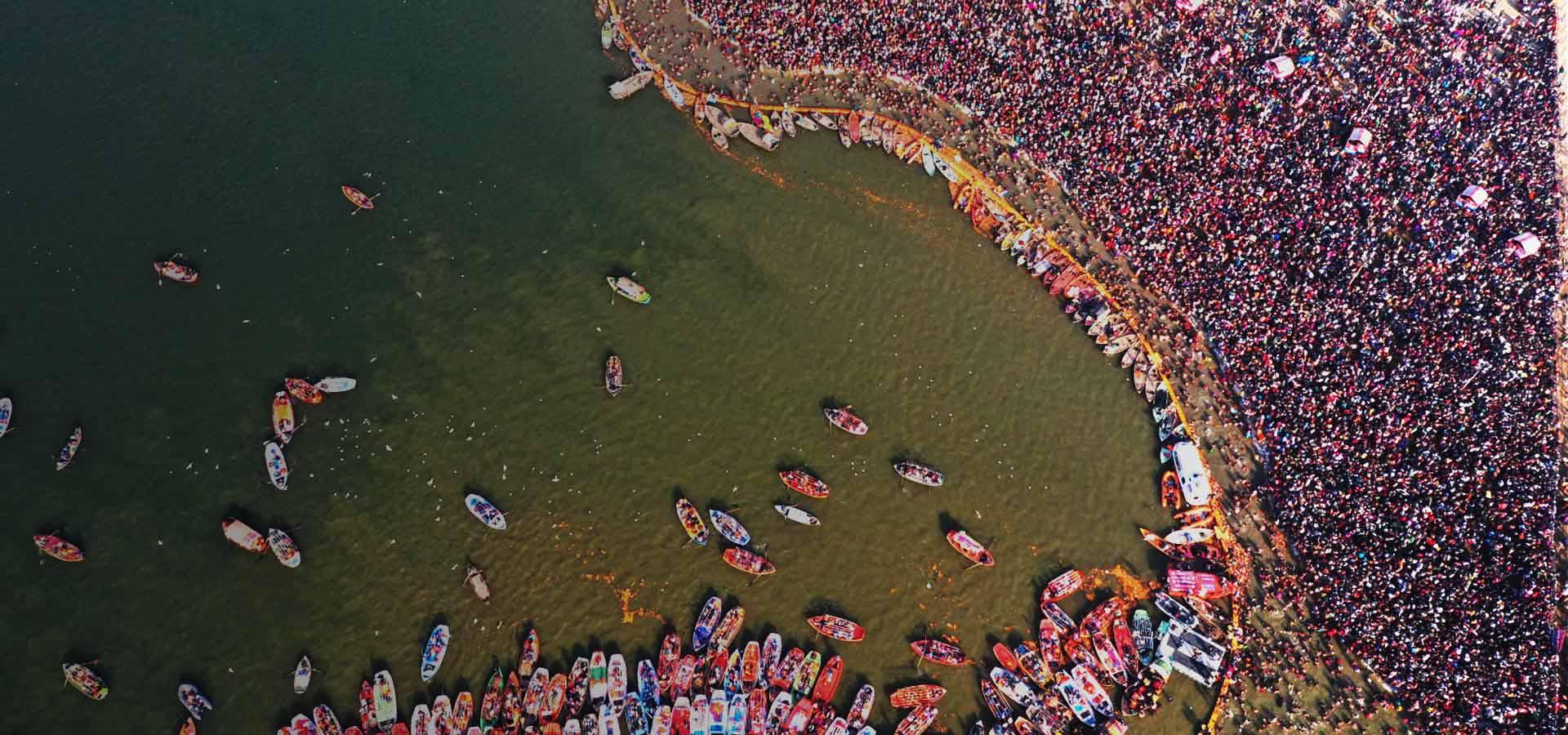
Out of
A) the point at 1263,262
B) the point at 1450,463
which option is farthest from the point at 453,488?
the point at 1450,463

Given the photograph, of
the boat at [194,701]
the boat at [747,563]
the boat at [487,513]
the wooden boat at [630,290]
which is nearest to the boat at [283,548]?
the boat at [194,701]

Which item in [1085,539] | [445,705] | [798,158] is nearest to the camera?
[445,705]

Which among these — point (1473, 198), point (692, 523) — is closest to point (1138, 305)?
point (1473, 198)

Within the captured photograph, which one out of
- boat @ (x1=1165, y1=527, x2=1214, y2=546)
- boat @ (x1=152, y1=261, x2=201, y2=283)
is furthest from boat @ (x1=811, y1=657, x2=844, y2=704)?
boat @ (x1=152, y1=261, x2=201, y2=283)

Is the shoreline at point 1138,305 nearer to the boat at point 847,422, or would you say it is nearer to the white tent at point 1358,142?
the white tent at point 1358,142

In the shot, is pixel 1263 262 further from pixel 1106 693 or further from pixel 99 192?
pixel 99 192

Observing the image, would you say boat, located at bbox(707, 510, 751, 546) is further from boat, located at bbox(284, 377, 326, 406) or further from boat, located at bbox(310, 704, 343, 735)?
boat, located at bbox(284, 377, 326, 406)
